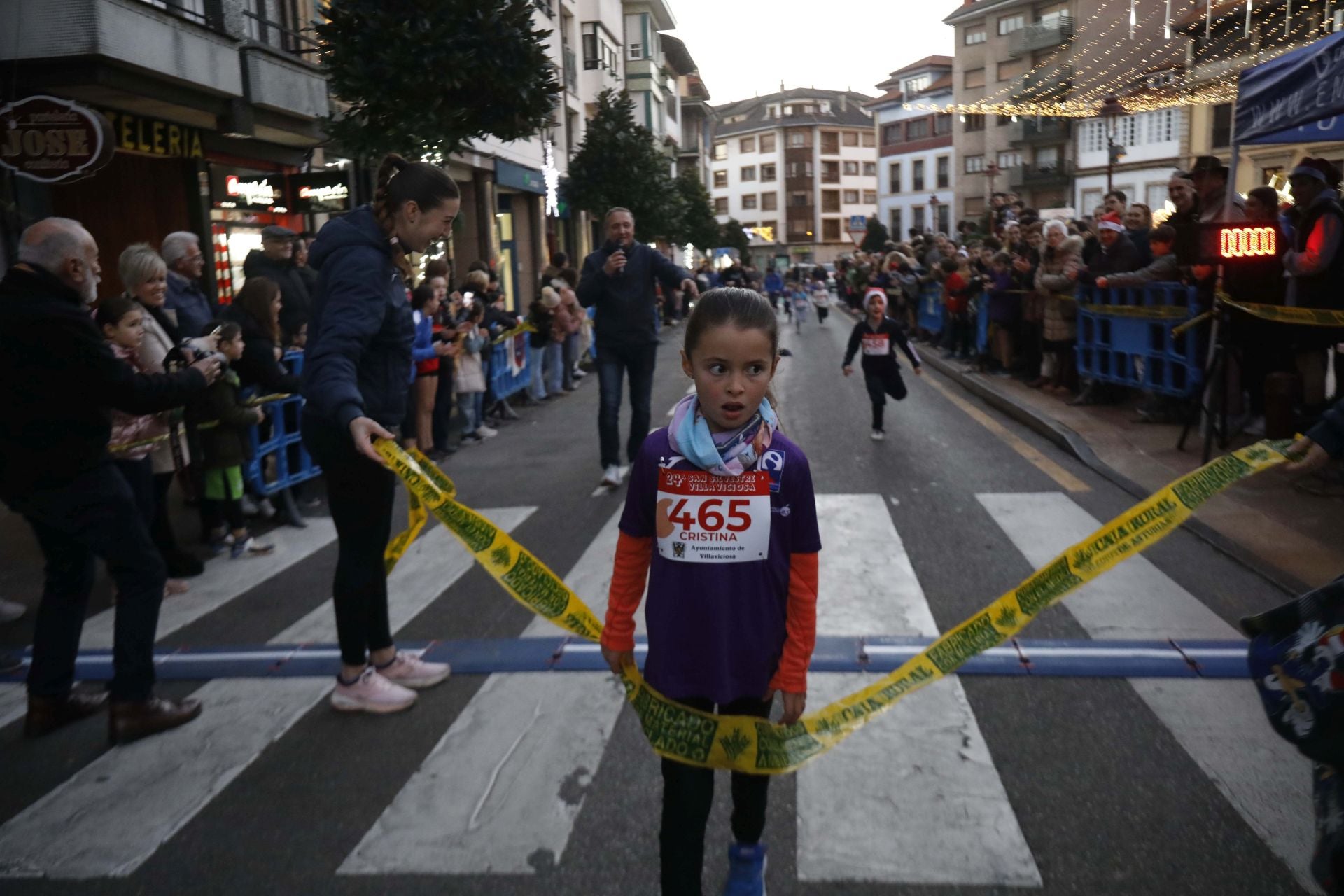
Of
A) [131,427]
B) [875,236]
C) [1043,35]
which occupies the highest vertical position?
[1043,35]

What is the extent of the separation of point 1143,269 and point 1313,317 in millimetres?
3395

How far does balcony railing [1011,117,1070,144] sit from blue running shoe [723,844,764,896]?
58.9m

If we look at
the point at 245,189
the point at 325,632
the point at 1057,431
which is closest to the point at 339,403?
the point at 325,632

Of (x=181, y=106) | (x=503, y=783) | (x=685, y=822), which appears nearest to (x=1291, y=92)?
(x=503, y=783)

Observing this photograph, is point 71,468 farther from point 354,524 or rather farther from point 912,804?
point 912,804

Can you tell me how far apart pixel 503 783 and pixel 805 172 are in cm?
10810

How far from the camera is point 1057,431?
10219 mm

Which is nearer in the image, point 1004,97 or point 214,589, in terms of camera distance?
point 214,589

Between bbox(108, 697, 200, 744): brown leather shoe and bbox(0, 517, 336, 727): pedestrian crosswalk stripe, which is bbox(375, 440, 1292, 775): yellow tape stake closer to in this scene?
A: bbox(108, 697, 200, 744): brown leather shoe

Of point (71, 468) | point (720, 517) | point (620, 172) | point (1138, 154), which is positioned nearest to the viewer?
point (720, 517)

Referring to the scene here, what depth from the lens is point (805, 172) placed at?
107 m

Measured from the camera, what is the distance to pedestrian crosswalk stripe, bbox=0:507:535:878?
10.7 ft

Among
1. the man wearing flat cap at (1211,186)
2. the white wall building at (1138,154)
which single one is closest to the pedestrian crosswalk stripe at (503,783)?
the man wearing flat cap at (1211,186)

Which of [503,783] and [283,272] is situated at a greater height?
[283,272]
